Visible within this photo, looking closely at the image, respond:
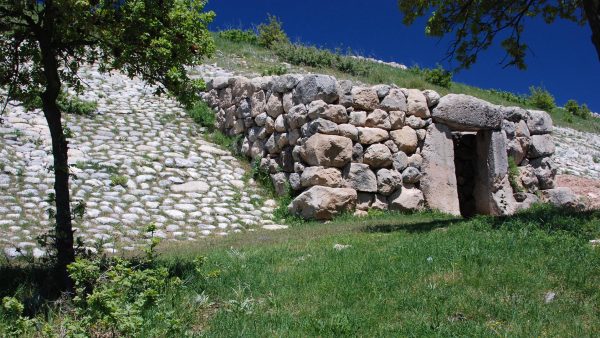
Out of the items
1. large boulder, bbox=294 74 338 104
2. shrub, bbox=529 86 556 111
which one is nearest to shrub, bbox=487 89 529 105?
shrub, bbox=529 86 556 111

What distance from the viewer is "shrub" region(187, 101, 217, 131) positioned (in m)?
15.2

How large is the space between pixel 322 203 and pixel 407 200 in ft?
6.73

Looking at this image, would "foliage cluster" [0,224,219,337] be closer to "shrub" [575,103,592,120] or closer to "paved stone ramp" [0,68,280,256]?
"paved stone ramp" [0,68,280,256]

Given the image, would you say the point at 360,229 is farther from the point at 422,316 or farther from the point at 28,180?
the point at 28,180

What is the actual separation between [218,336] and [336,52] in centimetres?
1800

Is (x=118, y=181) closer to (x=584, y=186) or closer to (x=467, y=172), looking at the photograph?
(x=467, y=172)

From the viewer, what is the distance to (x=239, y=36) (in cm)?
2412

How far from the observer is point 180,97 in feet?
20.8

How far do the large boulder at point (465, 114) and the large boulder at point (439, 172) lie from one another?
0.83ft

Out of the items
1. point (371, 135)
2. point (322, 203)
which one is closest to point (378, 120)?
point (371, 135)

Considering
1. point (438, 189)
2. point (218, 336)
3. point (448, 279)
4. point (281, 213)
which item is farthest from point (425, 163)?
point (218, 336)

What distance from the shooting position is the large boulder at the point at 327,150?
460 inches

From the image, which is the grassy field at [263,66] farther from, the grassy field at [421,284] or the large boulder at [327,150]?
the grassy field at [421,284]

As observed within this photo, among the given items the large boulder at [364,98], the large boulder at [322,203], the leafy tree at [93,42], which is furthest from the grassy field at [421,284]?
the large boulder at [364,98]
